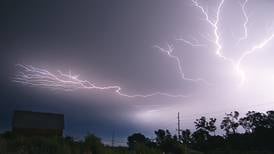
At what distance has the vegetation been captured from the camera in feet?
36.9

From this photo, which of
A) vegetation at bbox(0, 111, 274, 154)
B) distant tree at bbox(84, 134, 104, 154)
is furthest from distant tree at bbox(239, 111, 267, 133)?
distant tree at bbox(84, 134, 104, 154)

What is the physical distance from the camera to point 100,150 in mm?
12148

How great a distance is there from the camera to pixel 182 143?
22.9 m

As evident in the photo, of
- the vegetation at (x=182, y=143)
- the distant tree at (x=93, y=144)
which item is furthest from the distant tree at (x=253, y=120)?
the distant tree at (x=93, y=144)

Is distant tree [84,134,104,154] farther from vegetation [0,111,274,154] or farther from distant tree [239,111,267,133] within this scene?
distant tree [239,111,267,133]

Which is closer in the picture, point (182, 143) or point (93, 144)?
point (93, 144)

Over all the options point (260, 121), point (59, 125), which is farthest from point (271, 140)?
point (59, 125)

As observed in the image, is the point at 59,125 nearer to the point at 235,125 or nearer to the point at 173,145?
the point at 173,145

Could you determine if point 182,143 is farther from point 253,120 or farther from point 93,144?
point 253,120

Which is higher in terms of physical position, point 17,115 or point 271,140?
point 17,115

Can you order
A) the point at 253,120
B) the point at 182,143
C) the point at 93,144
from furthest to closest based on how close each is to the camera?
the point at 253,120, the point at 182,143, the point at 93,144

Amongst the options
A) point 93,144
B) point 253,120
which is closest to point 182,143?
point 93,144

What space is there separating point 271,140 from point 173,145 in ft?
116

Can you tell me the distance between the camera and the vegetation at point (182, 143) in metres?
11.2
